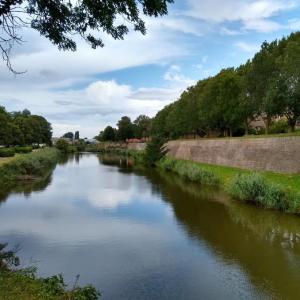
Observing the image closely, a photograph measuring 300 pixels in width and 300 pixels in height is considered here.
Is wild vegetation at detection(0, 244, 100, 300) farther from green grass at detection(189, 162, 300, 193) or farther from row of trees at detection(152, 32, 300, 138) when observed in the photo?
row of trees at detection(152, 32, 300, 138)

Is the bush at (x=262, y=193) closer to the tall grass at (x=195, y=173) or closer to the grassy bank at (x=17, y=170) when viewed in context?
the tall grass at (x=195, y=173)

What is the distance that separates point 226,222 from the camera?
1611 cm

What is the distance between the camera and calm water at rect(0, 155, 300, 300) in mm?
9516

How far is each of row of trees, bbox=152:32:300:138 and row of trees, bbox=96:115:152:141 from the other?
4935cm

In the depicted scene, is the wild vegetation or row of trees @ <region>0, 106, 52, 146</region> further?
row of trees @ <region>0, 106, 52, 146</region>

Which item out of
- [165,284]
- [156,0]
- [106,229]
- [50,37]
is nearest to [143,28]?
[156,0]

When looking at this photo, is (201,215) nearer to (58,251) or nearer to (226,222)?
(226,222)

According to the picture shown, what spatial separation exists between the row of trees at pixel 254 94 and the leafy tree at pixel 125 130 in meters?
54.6

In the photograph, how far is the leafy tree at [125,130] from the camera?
348 ft

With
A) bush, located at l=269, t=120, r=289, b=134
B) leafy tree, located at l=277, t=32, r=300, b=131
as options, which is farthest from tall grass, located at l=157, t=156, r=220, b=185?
bush, located at l=269, t=120, r=289, b=134

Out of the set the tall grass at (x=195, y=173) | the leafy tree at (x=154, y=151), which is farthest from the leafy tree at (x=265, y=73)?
the leafy tree at (x=154, y=151)

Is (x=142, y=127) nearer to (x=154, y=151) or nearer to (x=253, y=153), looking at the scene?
(x=154, y=151)

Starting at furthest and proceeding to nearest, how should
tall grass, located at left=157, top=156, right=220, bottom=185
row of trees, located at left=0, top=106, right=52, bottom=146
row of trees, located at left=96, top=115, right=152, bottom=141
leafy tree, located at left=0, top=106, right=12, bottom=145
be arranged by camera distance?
row of trees, located at left=96, top=115, right=152, bottom=141 < row of trees, located at left=0, top=106, right=52, bottom=146 < leafy tree, located at left=0, top=106, right=12, bottom=145 < tall grass, located at left=157, top=156, right=220, bottom=185

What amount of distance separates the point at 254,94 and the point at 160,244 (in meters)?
20.3
